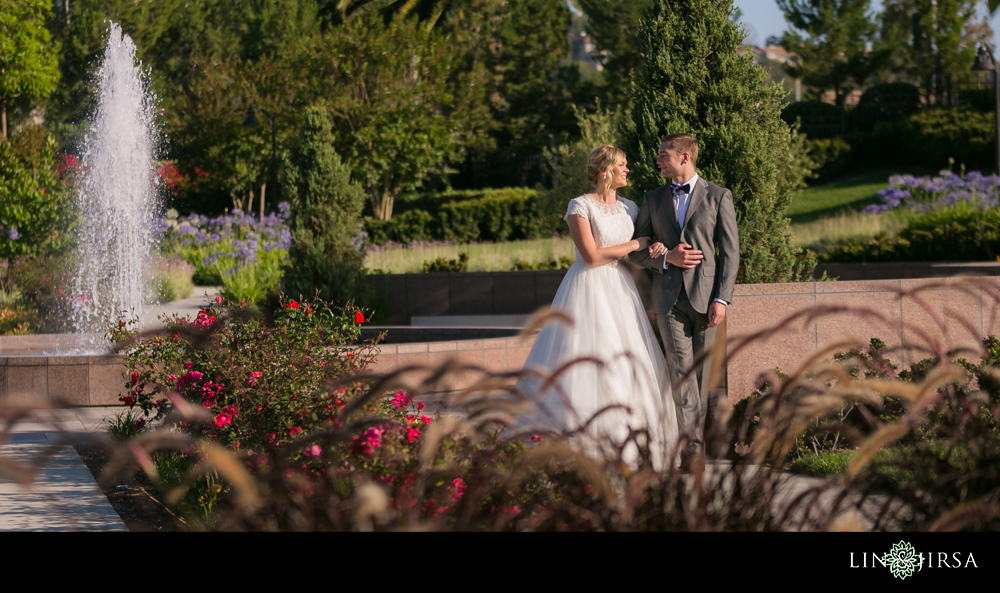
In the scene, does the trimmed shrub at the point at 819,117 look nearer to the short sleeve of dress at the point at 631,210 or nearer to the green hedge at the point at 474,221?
the green hedge at the point at 474,221

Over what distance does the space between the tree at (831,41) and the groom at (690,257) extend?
1401 inches

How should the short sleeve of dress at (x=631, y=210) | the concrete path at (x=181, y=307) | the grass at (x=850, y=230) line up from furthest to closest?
the grass at (x=850, y=230) → the concrete path at (x=181, y=307) → the short sleeve of dress at (x=631, y=210)

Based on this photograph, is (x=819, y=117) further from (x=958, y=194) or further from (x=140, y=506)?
(x=140, y=506)

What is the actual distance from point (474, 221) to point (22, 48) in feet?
44.4

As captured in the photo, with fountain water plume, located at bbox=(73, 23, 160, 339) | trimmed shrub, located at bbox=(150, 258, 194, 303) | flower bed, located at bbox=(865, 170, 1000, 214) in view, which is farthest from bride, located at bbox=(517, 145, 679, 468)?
trimmed shrub, located at bbox=(150, 258, 194, 303)

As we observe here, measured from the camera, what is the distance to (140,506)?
5.23 meters

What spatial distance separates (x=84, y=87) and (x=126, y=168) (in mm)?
31437

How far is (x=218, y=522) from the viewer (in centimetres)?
426
